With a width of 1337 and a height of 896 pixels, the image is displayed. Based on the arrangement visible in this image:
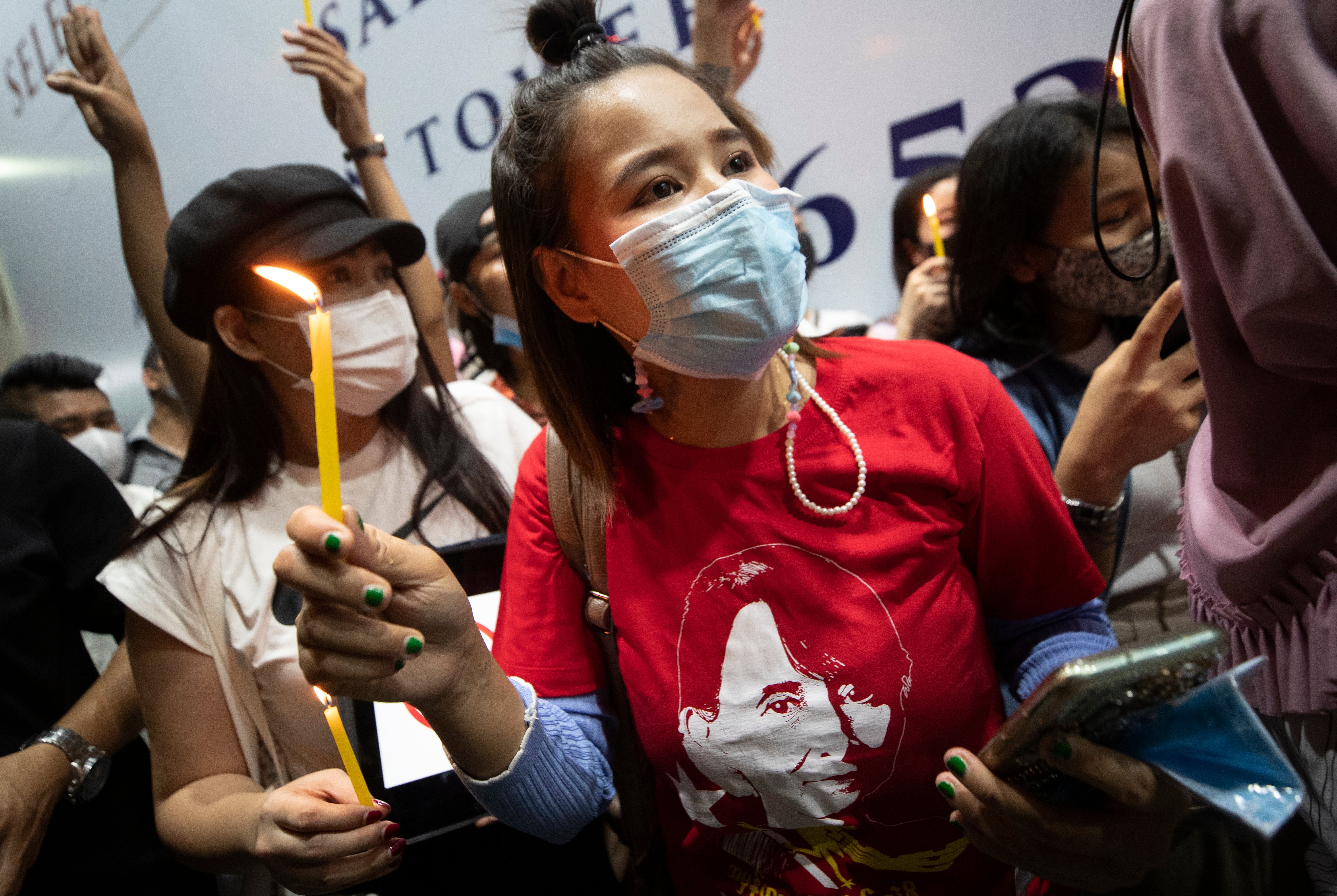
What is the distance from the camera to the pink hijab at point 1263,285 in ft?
2.37

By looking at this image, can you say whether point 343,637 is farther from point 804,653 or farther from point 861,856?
point 861,856

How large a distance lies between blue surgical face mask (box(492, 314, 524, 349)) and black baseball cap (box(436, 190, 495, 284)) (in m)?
0.25

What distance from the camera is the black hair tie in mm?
1340

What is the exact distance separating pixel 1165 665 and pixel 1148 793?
22cm

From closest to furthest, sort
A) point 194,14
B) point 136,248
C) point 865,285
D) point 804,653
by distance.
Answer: point 804,653 < point 136,248 < point 865,285 < point 194,14

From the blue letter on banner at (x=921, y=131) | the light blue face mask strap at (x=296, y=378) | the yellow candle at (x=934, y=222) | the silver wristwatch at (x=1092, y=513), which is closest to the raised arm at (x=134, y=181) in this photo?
the light blue face mask strap at (x=296, y=378)

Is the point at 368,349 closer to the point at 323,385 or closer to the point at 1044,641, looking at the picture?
the point at 323,385

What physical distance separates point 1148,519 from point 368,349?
1783 mm

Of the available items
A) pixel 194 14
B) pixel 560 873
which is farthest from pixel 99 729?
pixel 194 14

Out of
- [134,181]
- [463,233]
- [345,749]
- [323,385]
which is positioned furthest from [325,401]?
[463,233]

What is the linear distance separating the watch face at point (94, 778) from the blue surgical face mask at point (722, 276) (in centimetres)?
148

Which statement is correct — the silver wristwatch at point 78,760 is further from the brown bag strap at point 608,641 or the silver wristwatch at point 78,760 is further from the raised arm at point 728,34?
the raised arm at point 728,34

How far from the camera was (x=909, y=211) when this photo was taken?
2730 millimetres

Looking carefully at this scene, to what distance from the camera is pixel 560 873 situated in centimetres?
168
